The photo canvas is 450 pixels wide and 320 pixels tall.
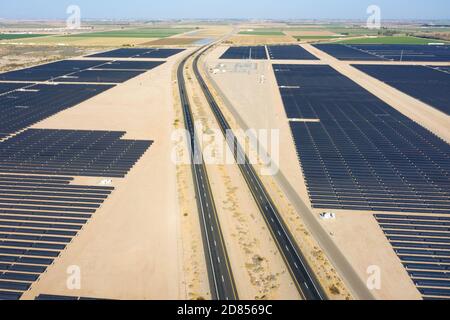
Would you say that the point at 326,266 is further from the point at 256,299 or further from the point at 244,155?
the point at 244,155

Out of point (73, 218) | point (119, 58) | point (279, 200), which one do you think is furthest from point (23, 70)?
point (279, 200)

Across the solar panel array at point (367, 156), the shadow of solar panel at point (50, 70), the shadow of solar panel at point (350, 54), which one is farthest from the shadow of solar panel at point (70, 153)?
the shadow of solar panel at point (350, 54)

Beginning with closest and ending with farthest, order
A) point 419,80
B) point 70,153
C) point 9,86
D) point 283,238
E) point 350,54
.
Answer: point 283,238 < point 70,153 < point 9,86 < point 419,80 < point 350,54

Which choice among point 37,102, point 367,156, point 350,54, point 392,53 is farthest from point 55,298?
point 392,53

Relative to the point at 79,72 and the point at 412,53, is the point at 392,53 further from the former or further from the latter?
the point at 79,72

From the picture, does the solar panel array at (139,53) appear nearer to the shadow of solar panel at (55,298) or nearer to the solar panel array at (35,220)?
the solar panel array at (35,220)

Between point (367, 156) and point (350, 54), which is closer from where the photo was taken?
point (367, 156)
